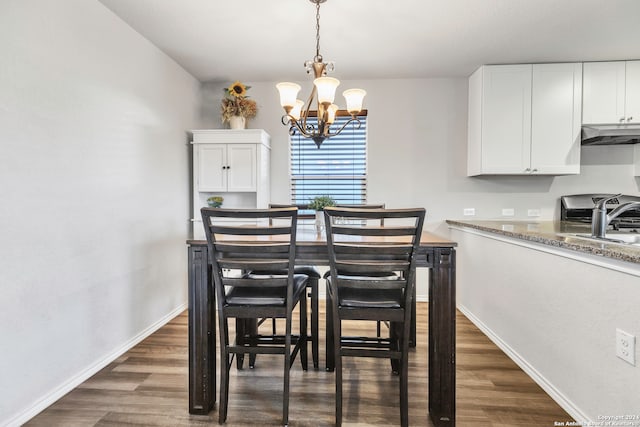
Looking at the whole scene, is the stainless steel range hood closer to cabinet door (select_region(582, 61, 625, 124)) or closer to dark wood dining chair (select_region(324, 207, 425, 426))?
cabinet door (select_region(582, 61, 625, 124))

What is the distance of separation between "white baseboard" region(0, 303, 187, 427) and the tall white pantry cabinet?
42.8 inches

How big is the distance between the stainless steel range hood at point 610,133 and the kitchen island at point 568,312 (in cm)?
153

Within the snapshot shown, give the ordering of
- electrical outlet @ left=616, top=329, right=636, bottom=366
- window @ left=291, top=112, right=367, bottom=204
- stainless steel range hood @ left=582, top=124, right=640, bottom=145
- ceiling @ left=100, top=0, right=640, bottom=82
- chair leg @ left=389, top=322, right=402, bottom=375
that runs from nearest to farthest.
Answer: electrical outlet @ left=616, top=329, right=636, bottom=366 → chair leg @ left=389, top=322, right=402, bottom=375 → ceiling @ left=100, top=0, right=640, bottom=82 → stainless steel range hood @ left=582, top=124, right=640, bottom=145 → window @ left=291, top=112, right=367, bottom=204

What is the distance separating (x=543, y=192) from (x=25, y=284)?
4.34 m

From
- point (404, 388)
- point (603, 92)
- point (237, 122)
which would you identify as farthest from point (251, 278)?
point (603, 92)

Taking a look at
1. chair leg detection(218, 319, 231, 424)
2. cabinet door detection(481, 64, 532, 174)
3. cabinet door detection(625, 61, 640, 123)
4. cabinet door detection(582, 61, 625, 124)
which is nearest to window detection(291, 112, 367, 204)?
cabinet door detection(481, 64, 532, 174)

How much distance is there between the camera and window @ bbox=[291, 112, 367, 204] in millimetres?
3699

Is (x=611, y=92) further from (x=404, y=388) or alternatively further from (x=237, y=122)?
(x=237, y=122)

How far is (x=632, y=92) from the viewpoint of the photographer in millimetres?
3062

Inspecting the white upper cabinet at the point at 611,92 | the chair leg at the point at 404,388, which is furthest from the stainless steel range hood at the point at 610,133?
the chair leg at the point at 404,388

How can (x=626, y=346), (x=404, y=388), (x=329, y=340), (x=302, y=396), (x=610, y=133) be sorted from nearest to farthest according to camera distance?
(x=626, y=346) < (x=404, y=388) < (x=302, y=396) < (x=329, y=340) < (x=610, y=133)

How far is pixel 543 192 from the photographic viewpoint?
347 cm

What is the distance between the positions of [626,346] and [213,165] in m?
3.27

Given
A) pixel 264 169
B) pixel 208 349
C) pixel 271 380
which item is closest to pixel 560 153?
pixel 264 169
